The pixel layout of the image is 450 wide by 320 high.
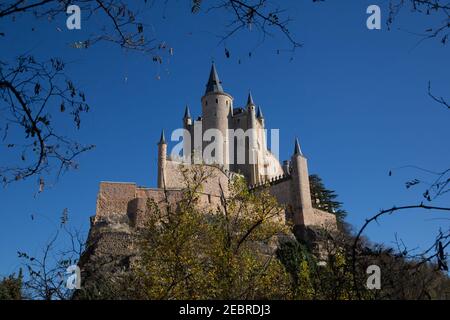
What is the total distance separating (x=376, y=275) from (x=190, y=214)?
8.02 metres

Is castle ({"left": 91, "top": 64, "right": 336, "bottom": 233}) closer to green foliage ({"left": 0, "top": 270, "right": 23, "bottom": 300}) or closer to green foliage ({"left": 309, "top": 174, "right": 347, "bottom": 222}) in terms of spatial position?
green foliage ({"left": 309, "top": 174, "right": 347, "bottom": 222})

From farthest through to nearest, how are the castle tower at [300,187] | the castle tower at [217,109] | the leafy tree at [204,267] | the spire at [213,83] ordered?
1. the spire at [213,83]
2. the castle tower at [217,109]
3. the castle tower at [300,187]
4. the leafy tree at [204,267]

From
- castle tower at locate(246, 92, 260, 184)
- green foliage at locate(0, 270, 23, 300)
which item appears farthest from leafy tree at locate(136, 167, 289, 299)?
castle tower at locate(246, 92, 260, 184)

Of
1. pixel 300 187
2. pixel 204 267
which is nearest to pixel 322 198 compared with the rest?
pixel 300 187

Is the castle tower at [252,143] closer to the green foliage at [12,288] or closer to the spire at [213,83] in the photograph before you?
the spire at [213,83]

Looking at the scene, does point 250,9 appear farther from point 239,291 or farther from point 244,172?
point 244,172

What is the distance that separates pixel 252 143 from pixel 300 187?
521 inches

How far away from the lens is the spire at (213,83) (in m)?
58.0

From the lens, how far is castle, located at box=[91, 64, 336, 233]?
35750 mm

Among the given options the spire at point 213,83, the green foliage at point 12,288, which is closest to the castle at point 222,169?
the spire at point 213,83

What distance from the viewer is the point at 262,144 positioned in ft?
185

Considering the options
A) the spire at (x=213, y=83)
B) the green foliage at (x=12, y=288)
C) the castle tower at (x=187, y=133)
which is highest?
the spire at (x=213, y=83)

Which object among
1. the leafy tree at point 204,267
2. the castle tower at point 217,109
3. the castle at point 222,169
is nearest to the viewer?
the leafy tree at point 204,267
